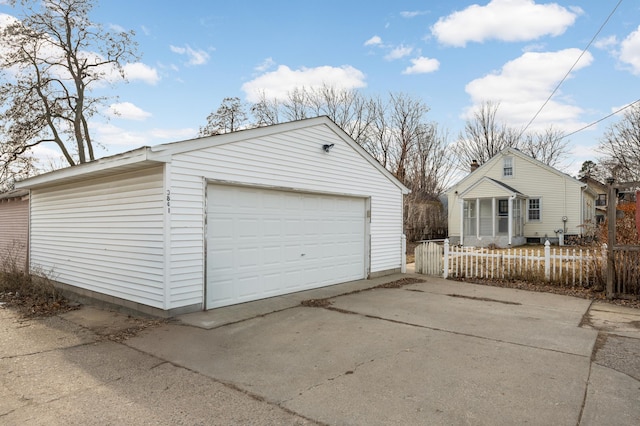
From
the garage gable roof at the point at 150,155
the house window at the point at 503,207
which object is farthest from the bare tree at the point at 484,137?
the garage gable roof at the point at 150,155

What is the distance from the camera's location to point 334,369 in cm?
419

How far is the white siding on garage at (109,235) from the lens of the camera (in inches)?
253

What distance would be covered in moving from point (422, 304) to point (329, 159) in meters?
4.09

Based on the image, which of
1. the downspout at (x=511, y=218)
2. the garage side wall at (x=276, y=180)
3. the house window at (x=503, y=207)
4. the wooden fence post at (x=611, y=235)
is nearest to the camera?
the garage side wall at (x=276, y=180)

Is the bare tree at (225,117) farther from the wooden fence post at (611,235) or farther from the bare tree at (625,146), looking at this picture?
the bare tree at (625,146)

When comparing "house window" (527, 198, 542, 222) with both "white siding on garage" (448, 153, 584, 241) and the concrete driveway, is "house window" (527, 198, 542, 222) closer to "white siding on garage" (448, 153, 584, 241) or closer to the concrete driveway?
"white siding on garage" (448, 153, 584, 241)

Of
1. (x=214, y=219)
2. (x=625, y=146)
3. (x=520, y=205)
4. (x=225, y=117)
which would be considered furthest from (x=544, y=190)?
(x=214, y=219)

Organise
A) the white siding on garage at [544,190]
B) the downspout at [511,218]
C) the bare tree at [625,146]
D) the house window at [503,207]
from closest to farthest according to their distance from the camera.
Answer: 1. the downspout at [511,218]
2. the white siding on garage at [544,190]
3. the house window at [503,207]
4. the bare tree at [625,146]

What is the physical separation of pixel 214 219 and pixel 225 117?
20122mm

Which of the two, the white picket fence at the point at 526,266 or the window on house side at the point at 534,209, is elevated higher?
the window on house side at the point at 534,209

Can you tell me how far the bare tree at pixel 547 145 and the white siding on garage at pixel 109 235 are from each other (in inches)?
1428

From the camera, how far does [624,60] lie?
13633mm

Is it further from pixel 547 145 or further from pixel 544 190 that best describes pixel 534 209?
pixel 547 145

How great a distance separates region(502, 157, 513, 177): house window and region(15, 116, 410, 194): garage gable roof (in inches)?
671
